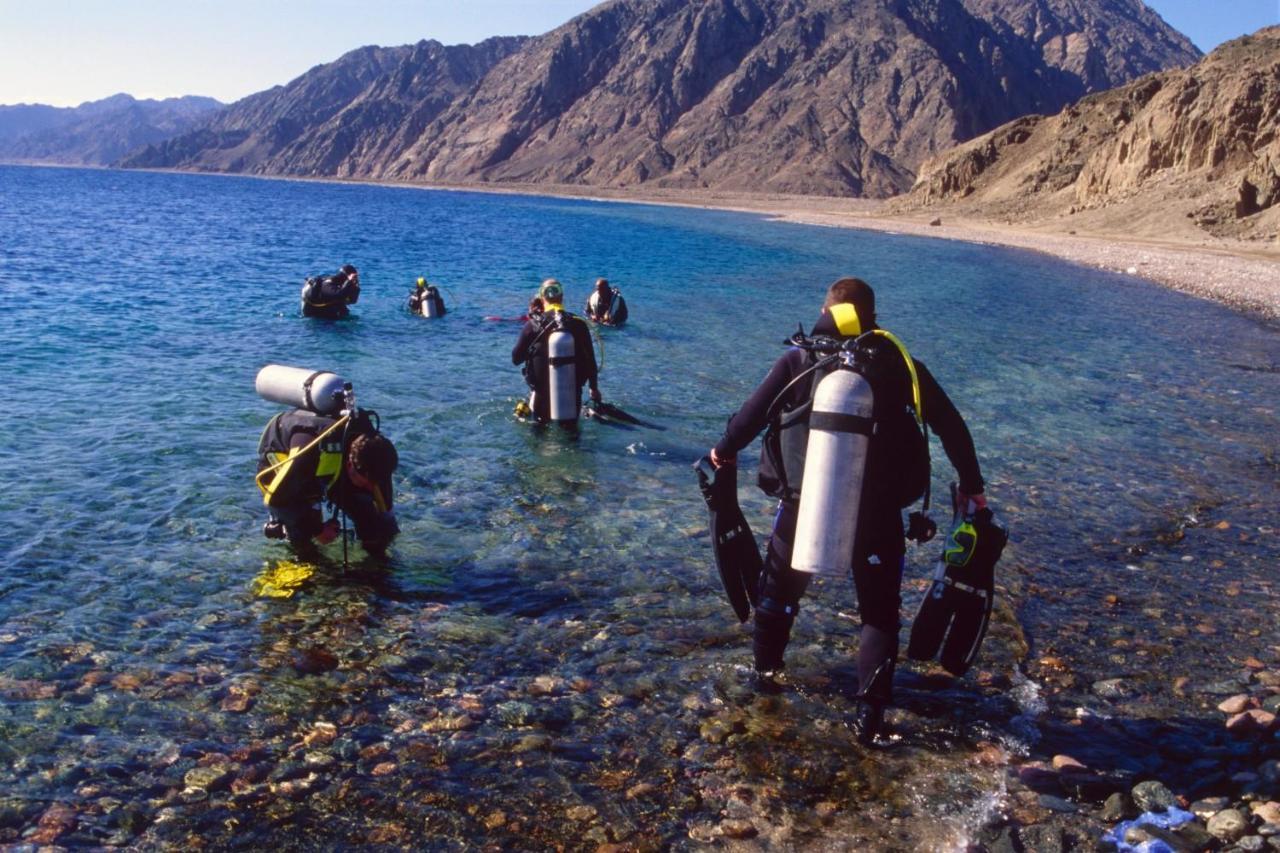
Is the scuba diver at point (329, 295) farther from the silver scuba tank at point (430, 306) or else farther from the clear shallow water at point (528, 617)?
the clear shallow water at point (528, 617)

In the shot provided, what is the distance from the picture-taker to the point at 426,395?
14086 millimetres

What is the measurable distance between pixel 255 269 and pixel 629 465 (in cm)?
2643

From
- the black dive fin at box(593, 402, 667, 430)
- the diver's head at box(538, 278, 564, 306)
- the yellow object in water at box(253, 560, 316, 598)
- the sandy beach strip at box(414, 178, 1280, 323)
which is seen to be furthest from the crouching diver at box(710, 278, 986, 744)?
the sandy beach strip at box(414, 178, 1280, 323)

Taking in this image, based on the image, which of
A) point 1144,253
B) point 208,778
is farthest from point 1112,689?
point 1144,253

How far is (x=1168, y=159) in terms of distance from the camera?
58.2 m

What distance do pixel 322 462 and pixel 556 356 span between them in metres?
4.71

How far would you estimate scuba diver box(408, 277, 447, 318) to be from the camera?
22109 millimetres

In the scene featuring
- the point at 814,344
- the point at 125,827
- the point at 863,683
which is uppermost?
the point at 814,344

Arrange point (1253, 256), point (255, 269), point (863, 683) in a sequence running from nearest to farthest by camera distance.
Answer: point (863, 683) < point (255, 269) < point (1253, 256)

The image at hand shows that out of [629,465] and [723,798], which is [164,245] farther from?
[723,798]

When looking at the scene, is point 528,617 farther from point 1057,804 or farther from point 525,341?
point 525,341

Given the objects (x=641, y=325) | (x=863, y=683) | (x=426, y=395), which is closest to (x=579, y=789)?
(x=863, y=683)

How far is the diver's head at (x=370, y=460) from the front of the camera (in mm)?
6312

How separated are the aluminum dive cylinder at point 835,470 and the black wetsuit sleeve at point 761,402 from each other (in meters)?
0.29
